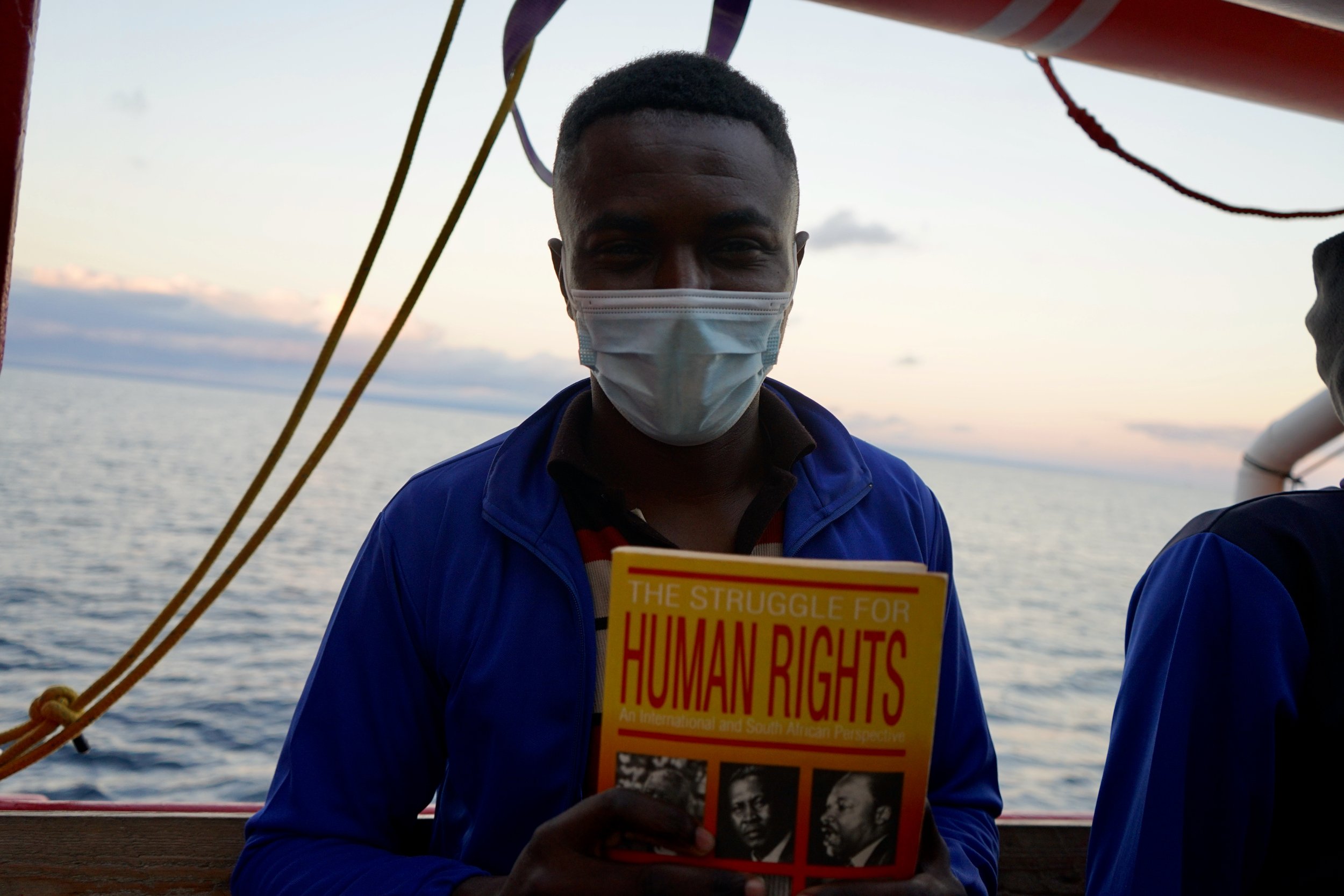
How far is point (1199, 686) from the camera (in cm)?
140

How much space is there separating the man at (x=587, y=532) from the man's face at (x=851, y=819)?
0.40 metres

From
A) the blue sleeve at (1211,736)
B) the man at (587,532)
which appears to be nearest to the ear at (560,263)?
the man at (587,532)

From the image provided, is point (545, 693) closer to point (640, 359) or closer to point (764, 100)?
point (640, 359)

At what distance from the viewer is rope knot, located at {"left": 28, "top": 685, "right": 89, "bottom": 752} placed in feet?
5.81

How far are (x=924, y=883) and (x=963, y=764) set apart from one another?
0.54 meters

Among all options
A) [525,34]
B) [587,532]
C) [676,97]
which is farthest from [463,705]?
[525,34]

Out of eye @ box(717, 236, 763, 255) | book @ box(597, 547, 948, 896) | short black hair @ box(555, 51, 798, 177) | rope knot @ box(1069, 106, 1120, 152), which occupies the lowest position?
book @ box(597, 547, 948, 896)

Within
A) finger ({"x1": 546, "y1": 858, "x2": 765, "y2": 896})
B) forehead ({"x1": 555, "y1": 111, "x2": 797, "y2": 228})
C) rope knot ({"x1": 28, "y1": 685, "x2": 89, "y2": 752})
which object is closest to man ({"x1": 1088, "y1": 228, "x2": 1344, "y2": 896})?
finger ({"x1": 546, "y1": 858, "x2": 765, "y2": 896})

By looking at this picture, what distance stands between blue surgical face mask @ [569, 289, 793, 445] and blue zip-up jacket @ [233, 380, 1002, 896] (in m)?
0.19

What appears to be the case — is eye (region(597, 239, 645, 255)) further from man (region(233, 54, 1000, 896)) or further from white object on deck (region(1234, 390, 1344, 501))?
white object on deck (region(1234, 390, 1344, 501))

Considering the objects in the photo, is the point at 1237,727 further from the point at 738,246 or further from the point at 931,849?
the point at 738,246

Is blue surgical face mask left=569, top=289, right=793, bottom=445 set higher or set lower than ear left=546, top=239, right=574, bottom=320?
lower

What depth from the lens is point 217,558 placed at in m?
1.67

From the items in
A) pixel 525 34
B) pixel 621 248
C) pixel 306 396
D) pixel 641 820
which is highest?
pixel 525 34
